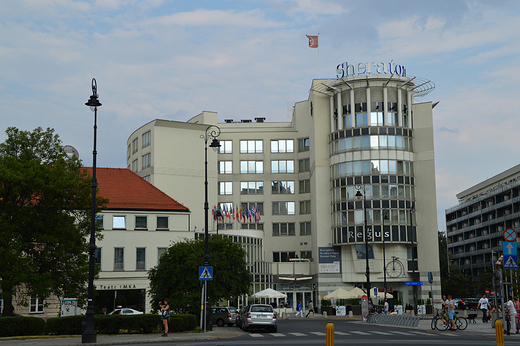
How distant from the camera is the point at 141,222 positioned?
182 ft

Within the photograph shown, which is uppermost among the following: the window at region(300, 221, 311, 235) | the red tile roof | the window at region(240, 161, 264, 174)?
the window at region(240, 161, 264, 174)

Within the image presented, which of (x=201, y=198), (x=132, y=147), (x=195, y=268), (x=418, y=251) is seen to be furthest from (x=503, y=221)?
(x=195, y=268)

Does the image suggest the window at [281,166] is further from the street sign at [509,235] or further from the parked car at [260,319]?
the street sign at [509,235]

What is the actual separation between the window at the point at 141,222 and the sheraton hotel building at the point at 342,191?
47.0 feet

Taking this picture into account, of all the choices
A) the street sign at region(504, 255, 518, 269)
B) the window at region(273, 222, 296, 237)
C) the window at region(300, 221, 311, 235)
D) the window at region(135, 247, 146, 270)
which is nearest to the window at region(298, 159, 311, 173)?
the window at region(300, 221, 311, 235)

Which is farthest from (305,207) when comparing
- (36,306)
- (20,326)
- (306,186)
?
Result: (20,326)

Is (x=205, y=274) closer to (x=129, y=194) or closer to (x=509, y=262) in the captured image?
(x=509, y=262)

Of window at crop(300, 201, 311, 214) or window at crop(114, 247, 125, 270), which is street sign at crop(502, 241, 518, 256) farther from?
window at crop(300, 201, 311, 214)

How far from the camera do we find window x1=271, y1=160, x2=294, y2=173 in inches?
3376

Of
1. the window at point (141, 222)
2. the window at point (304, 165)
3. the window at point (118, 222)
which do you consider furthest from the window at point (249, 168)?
the window at point (118, 222)

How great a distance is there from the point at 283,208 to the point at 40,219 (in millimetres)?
54303

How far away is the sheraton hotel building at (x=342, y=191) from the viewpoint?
238ft

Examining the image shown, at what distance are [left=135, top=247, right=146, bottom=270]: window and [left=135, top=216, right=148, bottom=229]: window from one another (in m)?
2.05

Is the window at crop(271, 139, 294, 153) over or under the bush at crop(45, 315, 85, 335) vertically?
over
